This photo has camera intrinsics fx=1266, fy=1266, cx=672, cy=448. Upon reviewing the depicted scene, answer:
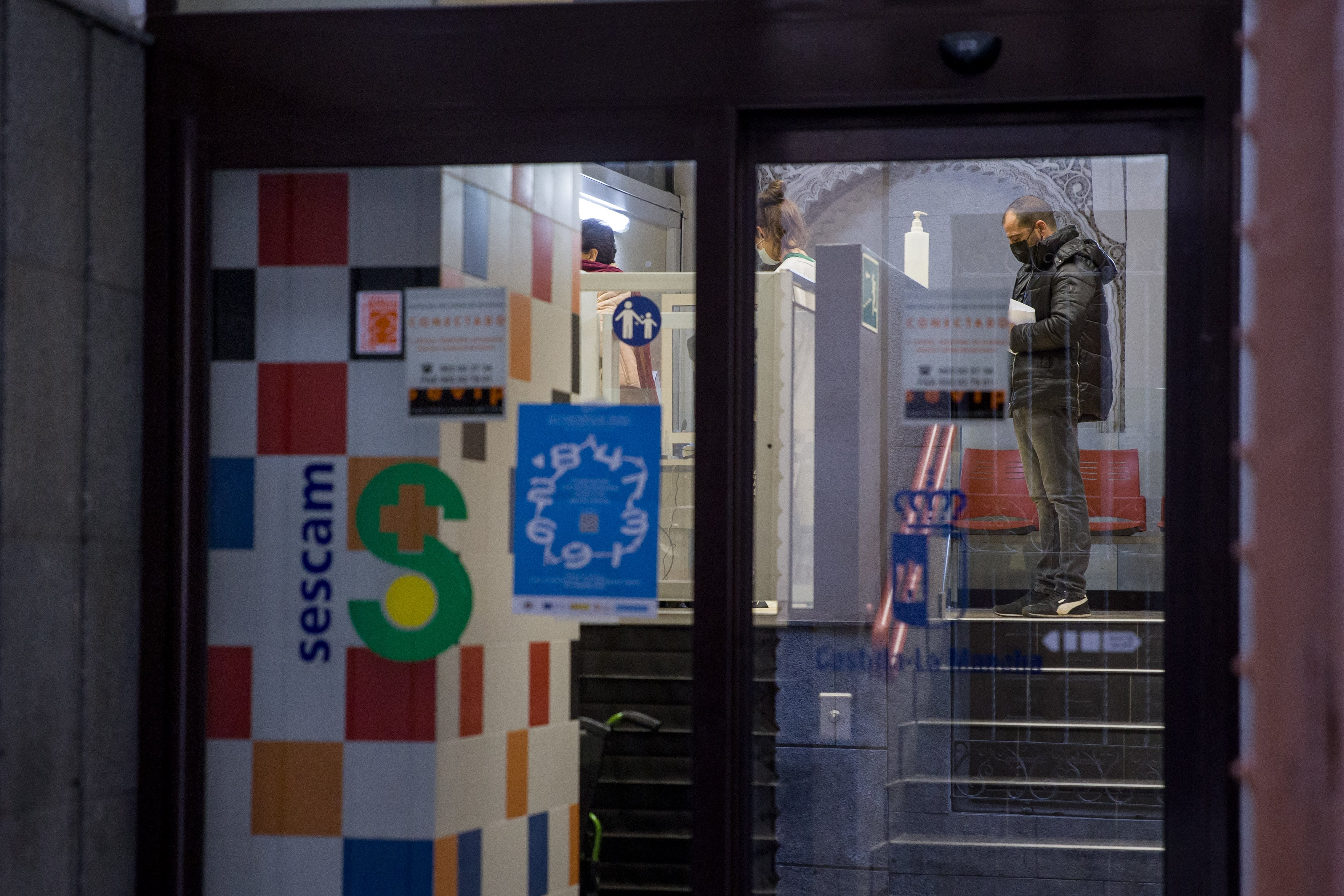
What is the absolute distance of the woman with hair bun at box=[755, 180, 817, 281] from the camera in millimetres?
3676

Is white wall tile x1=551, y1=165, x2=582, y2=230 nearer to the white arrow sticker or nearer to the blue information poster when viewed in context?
the blue information poster

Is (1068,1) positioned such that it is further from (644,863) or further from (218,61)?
(644,863)

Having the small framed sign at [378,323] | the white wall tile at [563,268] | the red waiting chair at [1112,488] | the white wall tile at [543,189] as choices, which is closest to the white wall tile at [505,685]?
the small framed sign at [378,323]

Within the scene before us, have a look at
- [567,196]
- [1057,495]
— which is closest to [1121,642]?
[1057,495]

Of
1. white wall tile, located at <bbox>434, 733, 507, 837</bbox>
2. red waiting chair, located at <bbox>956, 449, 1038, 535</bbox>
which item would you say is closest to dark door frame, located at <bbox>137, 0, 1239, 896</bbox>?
white wall tile, located at <bbox>434, 733, 507, 837</bbox>

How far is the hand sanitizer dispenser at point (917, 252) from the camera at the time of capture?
3463 mm

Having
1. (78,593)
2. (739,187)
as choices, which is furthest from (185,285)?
(739,187)

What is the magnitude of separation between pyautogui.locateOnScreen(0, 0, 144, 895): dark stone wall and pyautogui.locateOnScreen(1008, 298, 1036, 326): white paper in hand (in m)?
1.91

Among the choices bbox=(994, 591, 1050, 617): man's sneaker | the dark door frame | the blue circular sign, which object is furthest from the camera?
bbox=(994, 591, 1050, 617): man's sneaker

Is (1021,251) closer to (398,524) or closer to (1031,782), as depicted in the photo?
(1031,782)

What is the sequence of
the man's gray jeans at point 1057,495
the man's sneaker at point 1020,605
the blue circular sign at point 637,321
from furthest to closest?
the man's sneaker at point 1020,605, the man's gray jeans at point 1057,495, the blue circular sign at point 637,321

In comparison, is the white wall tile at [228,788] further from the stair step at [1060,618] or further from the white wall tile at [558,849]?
the stair step at [1060,618]

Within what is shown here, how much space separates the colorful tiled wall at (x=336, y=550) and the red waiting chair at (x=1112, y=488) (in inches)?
64.4

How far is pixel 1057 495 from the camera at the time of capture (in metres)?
3.59
